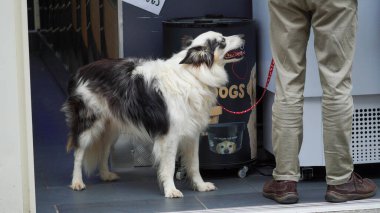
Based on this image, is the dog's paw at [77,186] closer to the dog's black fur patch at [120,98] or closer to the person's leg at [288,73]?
the dog's black fur patch at [120,98]

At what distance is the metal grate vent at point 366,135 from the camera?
6000 mm

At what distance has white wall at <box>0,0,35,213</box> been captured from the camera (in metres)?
4.57

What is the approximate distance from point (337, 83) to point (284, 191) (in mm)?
788

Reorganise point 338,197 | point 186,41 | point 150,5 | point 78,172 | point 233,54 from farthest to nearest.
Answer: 1. point 150,5
2. point 78,172
3. point 186,41
4. point 233,54
5. point 338,197

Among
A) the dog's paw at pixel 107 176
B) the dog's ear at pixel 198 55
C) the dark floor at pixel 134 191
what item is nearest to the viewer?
the dark floor at pixel 134 191

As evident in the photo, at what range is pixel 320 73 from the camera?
204 inches

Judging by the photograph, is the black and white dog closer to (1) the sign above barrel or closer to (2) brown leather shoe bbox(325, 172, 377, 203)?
(1) the sign above barrel

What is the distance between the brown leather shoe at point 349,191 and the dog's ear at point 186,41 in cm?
139

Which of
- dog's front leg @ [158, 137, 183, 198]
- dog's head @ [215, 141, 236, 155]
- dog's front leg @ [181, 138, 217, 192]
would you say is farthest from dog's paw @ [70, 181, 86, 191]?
dog's head @ [215, 141, 236, 155]

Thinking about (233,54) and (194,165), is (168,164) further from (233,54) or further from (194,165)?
(233,54)

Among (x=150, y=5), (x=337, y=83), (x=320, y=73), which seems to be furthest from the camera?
(x=150, y=5)

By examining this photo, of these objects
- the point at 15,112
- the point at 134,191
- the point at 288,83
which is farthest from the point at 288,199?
the point at 15,112

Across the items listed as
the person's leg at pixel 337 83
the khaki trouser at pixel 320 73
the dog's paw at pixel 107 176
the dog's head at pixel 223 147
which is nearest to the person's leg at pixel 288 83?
the khaki trouser at pixel 320 73

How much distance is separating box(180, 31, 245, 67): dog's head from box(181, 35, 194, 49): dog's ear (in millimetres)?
63
